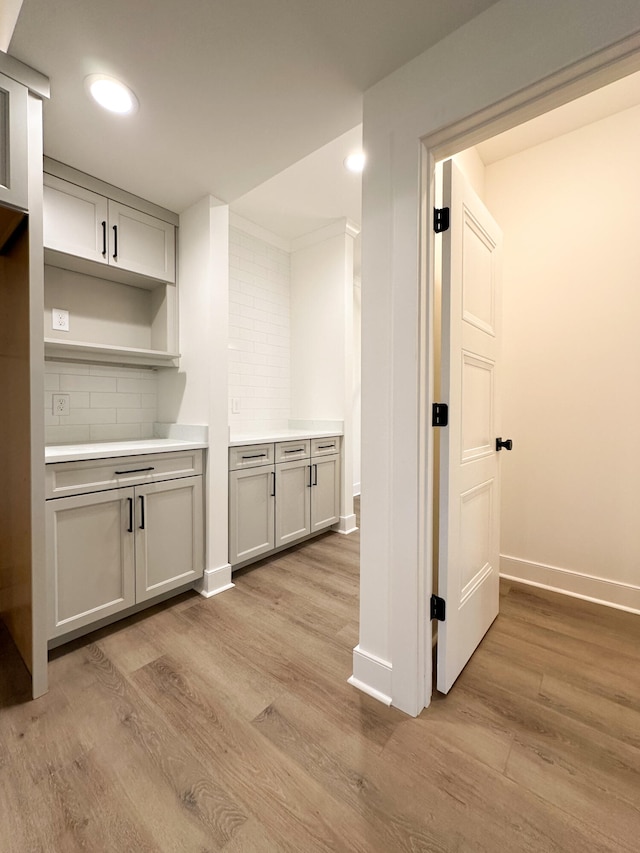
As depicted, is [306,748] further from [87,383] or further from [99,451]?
[87,383]

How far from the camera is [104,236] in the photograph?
82.7 inches

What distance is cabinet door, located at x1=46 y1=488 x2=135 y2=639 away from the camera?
168 cm

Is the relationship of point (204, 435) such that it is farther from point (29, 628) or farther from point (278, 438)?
point (29, 628)

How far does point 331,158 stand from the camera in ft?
7.67

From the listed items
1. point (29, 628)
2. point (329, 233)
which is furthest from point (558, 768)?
point (329, 233)

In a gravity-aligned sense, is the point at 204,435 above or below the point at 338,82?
below

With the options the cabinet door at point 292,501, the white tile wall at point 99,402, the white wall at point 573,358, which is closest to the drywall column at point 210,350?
the white tile wall at point 99,402

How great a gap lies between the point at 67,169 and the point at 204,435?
162 centimetres

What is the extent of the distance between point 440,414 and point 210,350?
1516mm

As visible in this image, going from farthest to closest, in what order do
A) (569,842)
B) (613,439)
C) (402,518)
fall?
(613,439)
(402,518)
(569,842)

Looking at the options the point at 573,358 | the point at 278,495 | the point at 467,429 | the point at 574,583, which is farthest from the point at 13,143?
the point at 574,583

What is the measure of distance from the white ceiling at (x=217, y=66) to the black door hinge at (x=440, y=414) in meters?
1.27

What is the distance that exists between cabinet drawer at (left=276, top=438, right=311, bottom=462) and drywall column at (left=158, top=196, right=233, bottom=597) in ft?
1.58

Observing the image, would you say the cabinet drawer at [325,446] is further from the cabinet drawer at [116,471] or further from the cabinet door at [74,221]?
the cabinet door at [74,221]
